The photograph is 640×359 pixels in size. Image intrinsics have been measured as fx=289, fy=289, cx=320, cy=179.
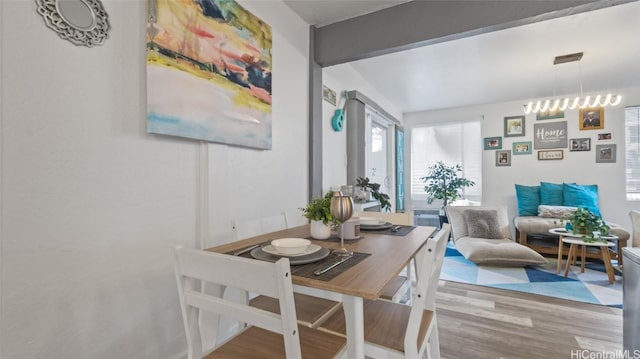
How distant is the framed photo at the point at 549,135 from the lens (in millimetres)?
4621

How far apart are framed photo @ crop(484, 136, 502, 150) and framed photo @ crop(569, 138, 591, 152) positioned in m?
0.96

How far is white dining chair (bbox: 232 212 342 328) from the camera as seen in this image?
3.85ft

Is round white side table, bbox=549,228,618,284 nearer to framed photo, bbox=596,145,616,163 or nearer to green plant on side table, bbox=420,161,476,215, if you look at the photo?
green plant on side table, bbox=420,161,476,215

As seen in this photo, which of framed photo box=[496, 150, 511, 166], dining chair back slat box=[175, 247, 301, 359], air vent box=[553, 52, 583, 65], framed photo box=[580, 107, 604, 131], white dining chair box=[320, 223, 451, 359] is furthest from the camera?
framed photo box=[496, 150, 511, 166]

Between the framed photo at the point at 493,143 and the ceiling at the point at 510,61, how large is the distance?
67cm

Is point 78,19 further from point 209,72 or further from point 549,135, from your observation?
point 549,135

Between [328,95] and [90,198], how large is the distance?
2227mm

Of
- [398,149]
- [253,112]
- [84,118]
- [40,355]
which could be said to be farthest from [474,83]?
[40,355]

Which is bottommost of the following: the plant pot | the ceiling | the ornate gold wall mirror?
the plant pot

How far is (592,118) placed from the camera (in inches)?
175

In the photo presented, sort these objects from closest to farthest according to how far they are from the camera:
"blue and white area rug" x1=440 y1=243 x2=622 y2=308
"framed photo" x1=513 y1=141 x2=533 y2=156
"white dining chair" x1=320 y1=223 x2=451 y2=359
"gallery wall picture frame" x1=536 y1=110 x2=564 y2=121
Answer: "white dining chair" x1=320 y1=223 x2=451 y2=359 < "blue and white area rug" x1=440 y1=243 x2=622 y2=308 < "gallery wall picture frame" x1=536 y1=110 x2=564 y2=121 < "framed photo" x1=513 y1=141 x2=533 y2=156

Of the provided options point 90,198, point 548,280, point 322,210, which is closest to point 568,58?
point 548,280

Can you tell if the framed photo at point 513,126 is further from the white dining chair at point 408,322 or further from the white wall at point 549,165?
the white dining chair at point 408,322

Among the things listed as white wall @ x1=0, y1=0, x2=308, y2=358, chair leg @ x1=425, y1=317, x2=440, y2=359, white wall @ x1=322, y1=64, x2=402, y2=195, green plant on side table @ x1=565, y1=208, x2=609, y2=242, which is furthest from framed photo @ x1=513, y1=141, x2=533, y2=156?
white wall @ x1=0, y1=0, x2=308, y2=358
